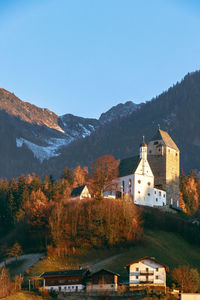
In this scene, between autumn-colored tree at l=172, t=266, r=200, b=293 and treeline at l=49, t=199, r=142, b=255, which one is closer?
autumn-colored tree at l=172, t=266, r=200, b=293

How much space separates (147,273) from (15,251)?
21130 mm

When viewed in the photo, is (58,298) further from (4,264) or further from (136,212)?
(136,212)

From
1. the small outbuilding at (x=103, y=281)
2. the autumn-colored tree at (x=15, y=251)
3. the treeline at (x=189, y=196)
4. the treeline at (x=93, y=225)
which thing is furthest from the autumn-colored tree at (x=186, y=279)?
the treeline at (x=189, y=196)

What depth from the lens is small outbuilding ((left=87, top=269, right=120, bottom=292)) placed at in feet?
247

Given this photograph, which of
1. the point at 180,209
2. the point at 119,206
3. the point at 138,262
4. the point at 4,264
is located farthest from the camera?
the point at 180,209

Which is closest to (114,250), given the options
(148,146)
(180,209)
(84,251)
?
A: (84,251)

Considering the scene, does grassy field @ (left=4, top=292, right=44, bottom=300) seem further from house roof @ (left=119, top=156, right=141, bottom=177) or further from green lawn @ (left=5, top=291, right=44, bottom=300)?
house roof @ (left=119, top=156, right=141, bottom=177)

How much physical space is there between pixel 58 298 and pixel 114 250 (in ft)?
61.5

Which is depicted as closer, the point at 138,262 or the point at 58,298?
the point at 58,298

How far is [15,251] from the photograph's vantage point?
3494 inches

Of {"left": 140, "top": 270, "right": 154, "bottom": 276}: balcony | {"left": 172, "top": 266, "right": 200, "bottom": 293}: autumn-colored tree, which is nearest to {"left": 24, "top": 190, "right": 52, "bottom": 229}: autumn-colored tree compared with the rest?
{"left": 140, "top": 270, "right": 154, "bottom": 276}: balcony

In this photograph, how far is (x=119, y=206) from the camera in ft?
317

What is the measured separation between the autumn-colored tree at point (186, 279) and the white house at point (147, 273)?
1581 millimetres

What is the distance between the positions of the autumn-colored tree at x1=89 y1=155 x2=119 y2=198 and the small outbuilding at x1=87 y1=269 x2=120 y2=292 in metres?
32.4
